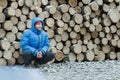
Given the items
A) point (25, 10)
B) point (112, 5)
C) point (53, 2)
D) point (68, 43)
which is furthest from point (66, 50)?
point (112, 5)

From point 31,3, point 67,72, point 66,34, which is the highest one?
point 31,3

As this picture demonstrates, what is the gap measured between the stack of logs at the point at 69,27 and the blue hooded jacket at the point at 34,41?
0.30m

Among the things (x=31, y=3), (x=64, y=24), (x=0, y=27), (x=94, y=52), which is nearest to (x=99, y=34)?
(x=94, y=52)

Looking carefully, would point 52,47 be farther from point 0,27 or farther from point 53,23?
point 0,27

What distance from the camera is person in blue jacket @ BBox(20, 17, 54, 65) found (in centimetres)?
654

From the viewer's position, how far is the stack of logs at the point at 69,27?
6.83 meters

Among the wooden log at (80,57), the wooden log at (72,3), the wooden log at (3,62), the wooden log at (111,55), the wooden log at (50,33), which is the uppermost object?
the wooden log at (72,3)

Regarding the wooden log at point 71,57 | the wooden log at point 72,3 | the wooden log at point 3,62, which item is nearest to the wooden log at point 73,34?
the wooden log at point 71,57

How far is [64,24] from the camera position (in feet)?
24.6

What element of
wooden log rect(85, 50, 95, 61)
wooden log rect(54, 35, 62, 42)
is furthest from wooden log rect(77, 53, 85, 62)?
wooden log rect(54, 35, 62, 42)

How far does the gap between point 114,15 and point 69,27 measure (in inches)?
44.2

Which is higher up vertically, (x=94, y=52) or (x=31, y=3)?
(x=31, y=3)

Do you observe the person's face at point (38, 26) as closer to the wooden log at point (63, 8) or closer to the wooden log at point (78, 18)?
the wooden log at point (63, 8)

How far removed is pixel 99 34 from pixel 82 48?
52 cm
